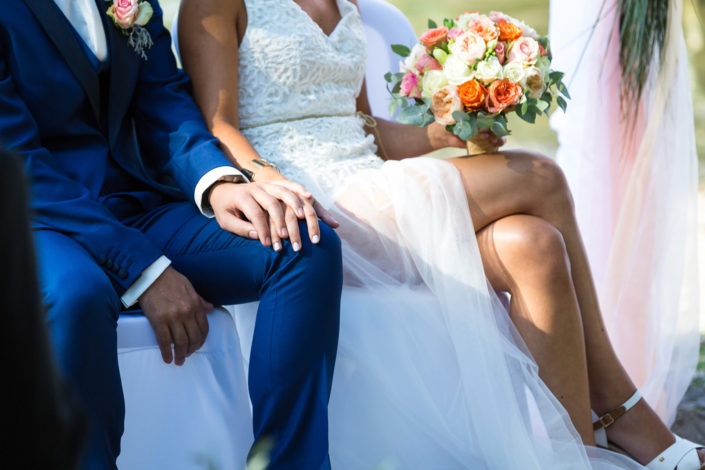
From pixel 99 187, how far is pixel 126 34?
0.37 m

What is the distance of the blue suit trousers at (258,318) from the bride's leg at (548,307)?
19.0 inches

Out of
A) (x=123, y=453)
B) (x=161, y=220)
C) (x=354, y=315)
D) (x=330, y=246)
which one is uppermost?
(x=330, y=246)

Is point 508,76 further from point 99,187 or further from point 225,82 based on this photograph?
point 99,187

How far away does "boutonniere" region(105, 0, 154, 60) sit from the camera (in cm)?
174

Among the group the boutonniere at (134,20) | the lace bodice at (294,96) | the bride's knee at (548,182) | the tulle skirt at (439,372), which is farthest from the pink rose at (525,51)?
the boutonniere at (134,20)

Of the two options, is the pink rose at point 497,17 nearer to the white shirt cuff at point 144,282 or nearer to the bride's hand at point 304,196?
the bride's hand at point 304,196

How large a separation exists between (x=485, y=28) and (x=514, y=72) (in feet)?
0.46

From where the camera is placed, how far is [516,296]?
6.04 feet

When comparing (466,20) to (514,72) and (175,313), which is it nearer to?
(514,72)

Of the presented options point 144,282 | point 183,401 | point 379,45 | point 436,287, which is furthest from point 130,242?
point 379,45

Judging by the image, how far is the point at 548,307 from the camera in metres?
1.81

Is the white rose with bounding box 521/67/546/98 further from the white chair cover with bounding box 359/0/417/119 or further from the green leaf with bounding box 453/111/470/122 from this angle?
the white chair cover with bounding box 359/0/417/119

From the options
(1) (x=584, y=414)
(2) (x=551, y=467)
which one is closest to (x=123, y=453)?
(2) (x=551, y=467)

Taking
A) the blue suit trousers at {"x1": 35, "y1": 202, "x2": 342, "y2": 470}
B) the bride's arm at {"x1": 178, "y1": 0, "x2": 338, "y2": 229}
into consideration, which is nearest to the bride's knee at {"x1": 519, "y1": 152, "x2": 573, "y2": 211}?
the blue suit trousers at {"x1": 35, "y1": 202, "x2": 342, "y2": 470}
